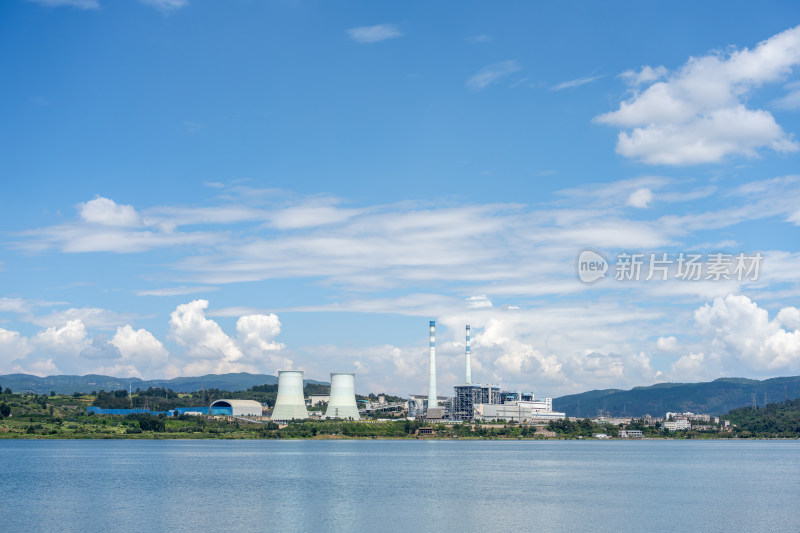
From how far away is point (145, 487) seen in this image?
53969 millimetres

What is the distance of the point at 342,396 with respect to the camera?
467ft

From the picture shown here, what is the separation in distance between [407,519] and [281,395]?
103 metres

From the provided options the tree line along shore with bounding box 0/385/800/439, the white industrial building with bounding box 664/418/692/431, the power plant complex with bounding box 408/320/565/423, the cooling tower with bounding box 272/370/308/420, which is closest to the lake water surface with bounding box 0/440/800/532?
the tree line along shore with bounding box 0/385/800/439

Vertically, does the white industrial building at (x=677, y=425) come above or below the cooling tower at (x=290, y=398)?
below

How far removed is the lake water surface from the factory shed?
80.9 m

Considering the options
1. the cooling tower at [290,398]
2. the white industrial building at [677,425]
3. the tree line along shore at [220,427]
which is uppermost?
the cooling tower at [290,398]

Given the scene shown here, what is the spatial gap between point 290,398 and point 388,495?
298 ft

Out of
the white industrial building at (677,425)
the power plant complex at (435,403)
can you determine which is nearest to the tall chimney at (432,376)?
the power plant complex at (435,403)

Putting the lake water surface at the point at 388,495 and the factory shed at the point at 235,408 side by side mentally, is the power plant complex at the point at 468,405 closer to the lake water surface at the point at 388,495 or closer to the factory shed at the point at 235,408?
the factory shed at the point at 235,408

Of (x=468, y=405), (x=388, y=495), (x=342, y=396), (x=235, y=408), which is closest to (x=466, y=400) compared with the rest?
(x=468, y=405)

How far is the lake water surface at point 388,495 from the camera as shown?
38344 millimetres

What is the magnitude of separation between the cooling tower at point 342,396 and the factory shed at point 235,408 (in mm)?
29870

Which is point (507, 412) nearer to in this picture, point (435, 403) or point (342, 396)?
point (435, 403)

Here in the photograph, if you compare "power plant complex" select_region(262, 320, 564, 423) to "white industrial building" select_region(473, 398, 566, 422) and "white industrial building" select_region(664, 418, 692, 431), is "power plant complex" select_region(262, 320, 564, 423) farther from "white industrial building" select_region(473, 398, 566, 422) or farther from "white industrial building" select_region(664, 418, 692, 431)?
"white industrial building" select_region(664, 418, 692, 431)
